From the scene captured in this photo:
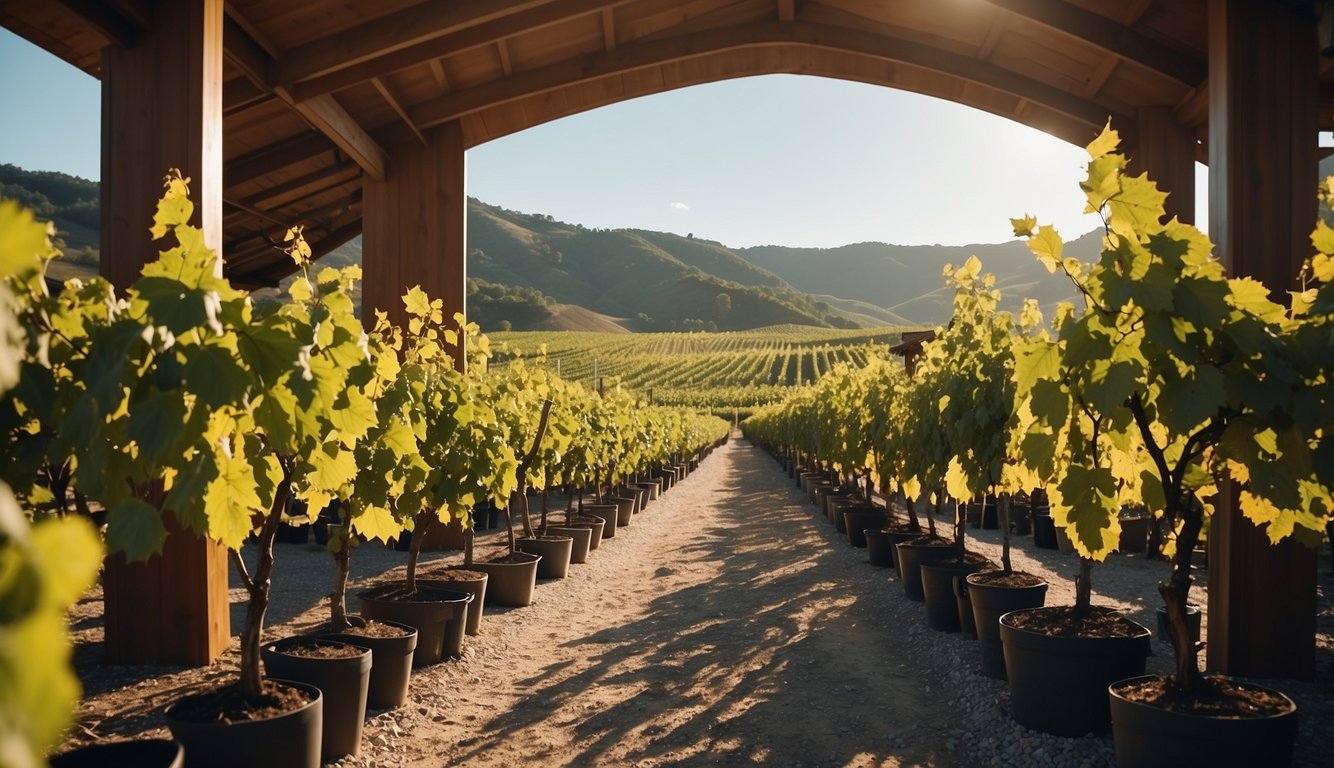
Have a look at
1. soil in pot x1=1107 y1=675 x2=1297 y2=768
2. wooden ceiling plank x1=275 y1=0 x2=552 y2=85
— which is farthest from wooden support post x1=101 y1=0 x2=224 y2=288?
soil in pot x1=1107 y1=675 x2=1297 y2=768

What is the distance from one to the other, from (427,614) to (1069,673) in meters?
3.21

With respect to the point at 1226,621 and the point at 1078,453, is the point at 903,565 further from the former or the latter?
the point at 1078,453

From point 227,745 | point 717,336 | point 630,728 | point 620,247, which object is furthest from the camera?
point 620,247

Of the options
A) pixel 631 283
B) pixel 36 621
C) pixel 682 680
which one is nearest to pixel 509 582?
pixel 682 680

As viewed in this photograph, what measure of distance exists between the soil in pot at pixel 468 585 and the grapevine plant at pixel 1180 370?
358 centimetres

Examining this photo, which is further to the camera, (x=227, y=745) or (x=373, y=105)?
(x=373, y=105)

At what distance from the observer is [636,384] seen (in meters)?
67.4

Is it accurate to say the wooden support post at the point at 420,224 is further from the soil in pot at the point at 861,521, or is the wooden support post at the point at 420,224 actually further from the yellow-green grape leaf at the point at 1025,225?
the yellow-green grape leaf at the point at 1025,225

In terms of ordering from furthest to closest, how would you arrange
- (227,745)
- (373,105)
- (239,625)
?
(373,105), (239,625), (227,745)

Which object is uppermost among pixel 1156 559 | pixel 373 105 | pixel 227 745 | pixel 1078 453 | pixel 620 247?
pixel 620 247

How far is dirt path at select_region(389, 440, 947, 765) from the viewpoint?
386cm

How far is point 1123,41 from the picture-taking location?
566cm

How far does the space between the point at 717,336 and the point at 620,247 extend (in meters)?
70.6

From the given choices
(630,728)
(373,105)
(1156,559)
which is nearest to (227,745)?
(630,728)
